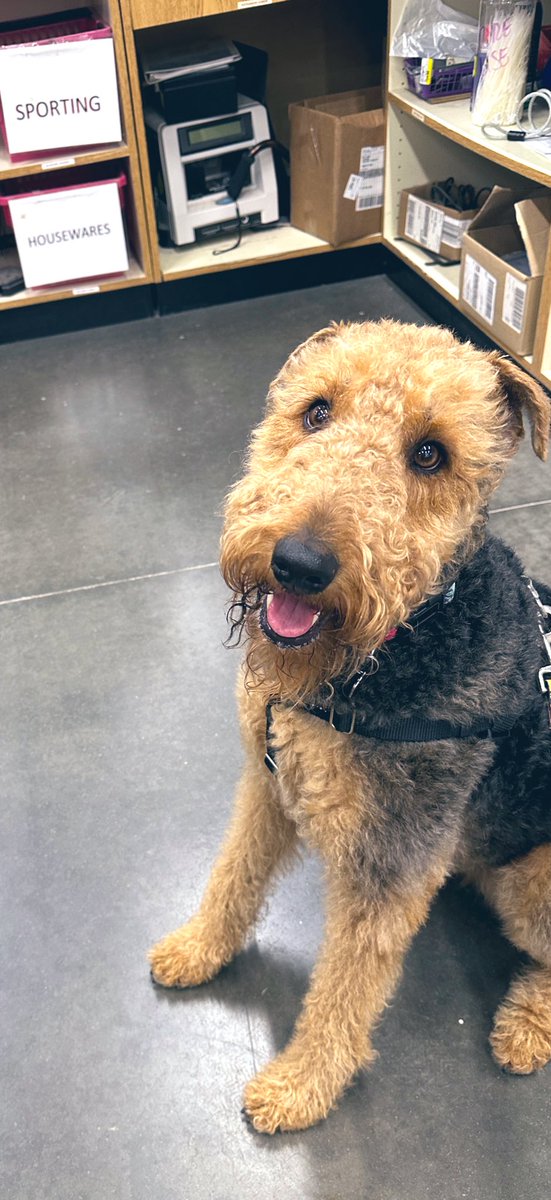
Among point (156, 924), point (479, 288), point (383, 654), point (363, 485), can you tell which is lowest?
point (156, 924)

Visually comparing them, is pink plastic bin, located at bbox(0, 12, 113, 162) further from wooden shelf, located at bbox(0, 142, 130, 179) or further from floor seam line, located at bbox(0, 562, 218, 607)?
floor seam line, located at bbox(0, 562, 218, 607)

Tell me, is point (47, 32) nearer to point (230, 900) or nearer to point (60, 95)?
point (60, 95)

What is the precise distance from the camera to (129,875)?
5.51ft

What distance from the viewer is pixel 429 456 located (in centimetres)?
107

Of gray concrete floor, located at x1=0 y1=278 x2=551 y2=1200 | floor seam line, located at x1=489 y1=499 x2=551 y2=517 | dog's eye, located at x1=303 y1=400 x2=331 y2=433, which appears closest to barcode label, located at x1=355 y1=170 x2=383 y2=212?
gray concrete floor, located at x1=0 y1=278 x2=551 y2=1200

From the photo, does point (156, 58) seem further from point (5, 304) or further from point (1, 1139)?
point (1, 1139)

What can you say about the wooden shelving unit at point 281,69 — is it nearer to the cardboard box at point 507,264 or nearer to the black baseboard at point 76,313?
the black baseboard at point 76,313

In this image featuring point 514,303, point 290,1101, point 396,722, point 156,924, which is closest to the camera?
point 396,722

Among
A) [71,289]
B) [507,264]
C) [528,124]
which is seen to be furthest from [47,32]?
[507,264]

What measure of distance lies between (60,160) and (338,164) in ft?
3.11

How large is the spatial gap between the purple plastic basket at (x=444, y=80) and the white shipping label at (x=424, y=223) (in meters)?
0.34

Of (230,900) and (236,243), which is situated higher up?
(236,243)

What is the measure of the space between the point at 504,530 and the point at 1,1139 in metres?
1.71

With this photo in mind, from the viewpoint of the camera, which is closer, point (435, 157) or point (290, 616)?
point (290, 616)
